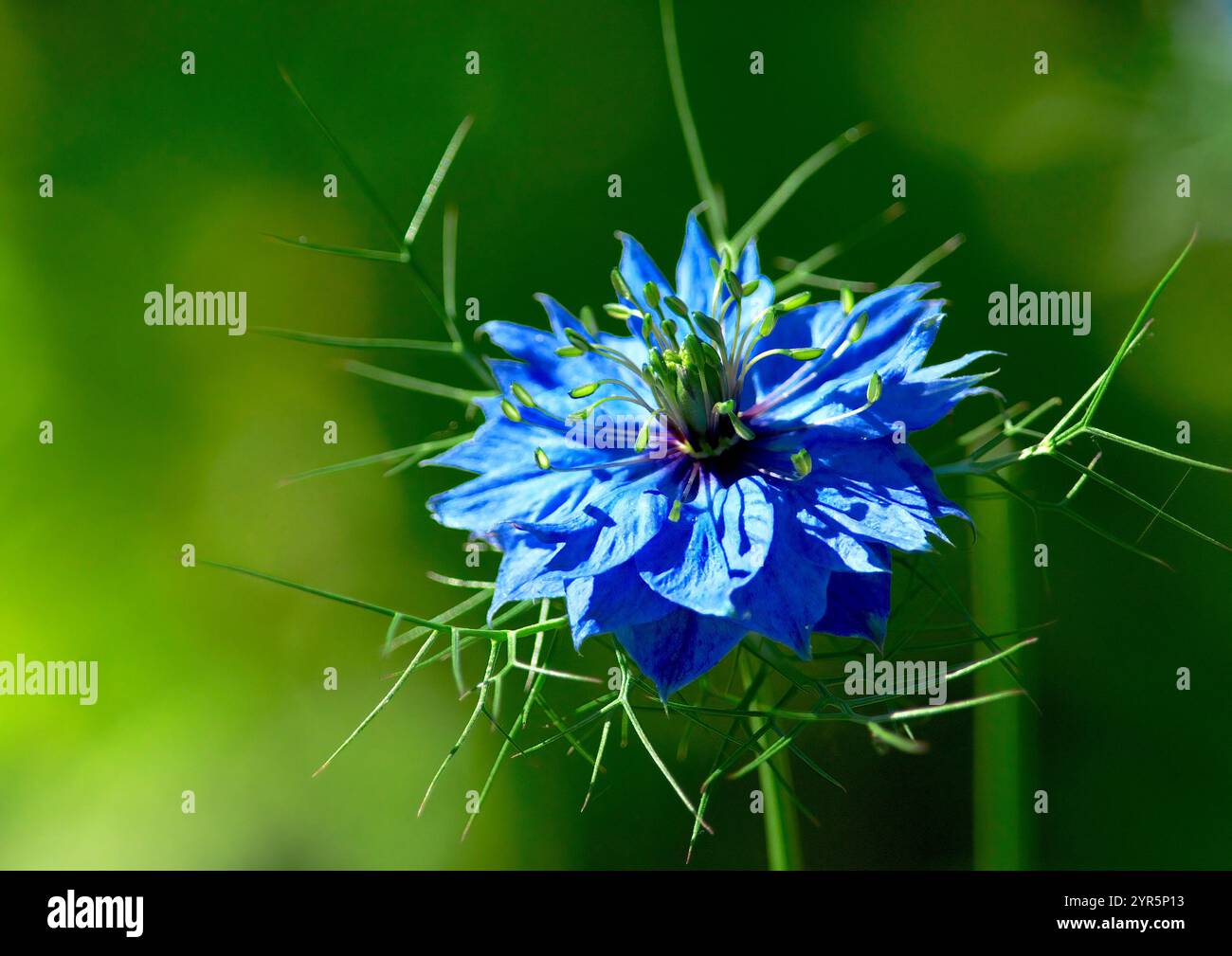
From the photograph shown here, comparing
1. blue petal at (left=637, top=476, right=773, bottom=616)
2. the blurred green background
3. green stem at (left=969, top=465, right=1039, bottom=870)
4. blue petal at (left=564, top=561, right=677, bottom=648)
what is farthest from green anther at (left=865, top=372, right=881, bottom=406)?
the blurred green background

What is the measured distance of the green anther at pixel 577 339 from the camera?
33.4 inches

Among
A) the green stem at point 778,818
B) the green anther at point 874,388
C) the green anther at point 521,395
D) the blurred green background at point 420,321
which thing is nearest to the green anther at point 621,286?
the green anther at point 521,395

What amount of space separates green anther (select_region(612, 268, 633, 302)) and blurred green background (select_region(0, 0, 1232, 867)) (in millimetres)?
803

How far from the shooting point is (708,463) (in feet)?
2.91

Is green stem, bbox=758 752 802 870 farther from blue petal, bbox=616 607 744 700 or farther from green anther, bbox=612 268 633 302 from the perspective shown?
green anther, bbox=612 268 633 302

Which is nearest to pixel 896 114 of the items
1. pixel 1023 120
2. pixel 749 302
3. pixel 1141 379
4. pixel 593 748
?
pixel 1023 120

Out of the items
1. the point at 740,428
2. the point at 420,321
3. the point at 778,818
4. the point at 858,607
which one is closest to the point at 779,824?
the point at 778,818

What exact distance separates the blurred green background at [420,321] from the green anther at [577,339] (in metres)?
0.83

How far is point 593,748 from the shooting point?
65.1 inches

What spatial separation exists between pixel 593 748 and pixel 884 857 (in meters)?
0.48

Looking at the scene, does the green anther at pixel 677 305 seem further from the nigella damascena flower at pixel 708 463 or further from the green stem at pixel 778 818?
the green stem at pixel 778 818

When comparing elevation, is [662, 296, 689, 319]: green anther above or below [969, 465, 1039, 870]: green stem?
above

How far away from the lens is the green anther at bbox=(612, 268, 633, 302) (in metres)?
0.86

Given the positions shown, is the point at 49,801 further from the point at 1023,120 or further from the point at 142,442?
the point at 1023,120
